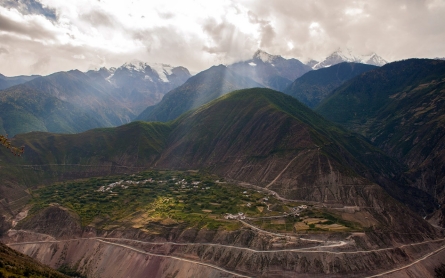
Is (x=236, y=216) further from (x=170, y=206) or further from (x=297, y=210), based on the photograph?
(x=170, y=206)

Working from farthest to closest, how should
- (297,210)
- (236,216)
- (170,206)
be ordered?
(170,206)
(297,210)
(236,216)

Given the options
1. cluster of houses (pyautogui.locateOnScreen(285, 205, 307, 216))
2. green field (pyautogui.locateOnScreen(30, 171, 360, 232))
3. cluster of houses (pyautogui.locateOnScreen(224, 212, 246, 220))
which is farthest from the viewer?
cluster of houses (pyautogui.locateOnScreen(285, 205, 307, 216))

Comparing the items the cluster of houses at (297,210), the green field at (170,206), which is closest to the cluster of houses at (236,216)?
the green field at (170,206)

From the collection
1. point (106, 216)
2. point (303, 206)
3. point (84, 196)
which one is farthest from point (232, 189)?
point (84, 196)

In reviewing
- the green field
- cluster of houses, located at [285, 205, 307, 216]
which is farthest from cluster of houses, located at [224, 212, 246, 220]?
cluster of houses, located at [285, 205, 307, 216]

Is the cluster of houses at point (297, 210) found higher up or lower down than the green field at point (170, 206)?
higher up

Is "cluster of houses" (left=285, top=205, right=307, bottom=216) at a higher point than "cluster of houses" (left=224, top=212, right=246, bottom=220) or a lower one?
higher

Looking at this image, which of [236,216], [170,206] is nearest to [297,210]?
[236,216]

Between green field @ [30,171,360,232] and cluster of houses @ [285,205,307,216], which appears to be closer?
green field @ [30,171,360,232]

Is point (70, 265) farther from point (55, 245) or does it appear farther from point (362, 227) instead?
point (362, 227)

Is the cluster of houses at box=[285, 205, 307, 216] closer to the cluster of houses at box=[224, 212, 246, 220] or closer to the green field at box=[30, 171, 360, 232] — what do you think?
the green field at box=[30, 171, 360, 232]

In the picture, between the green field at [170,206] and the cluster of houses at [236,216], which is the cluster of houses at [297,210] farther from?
the cluster of houses at [236,216]
